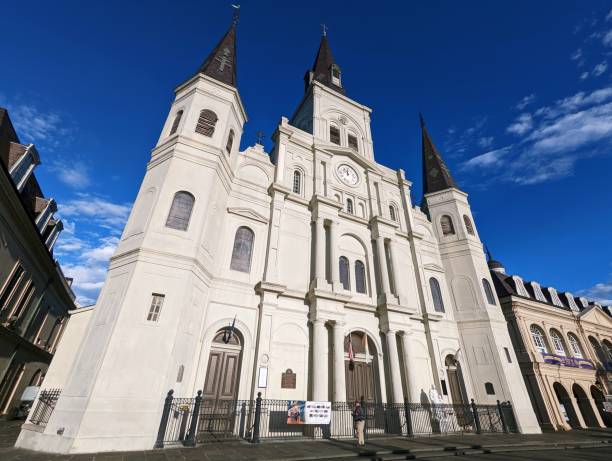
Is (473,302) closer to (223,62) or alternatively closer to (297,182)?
(297,182)

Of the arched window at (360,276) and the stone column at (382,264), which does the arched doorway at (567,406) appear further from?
the arched window at (360,276)

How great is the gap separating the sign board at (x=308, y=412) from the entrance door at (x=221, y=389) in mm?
2114

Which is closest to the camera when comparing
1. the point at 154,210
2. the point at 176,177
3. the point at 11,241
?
the point at 154,210

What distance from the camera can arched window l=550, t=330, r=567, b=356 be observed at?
24766mm

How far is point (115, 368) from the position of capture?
9.12 m

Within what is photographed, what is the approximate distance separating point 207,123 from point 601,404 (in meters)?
37.2

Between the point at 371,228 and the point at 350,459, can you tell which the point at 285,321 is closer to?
the point at 350,459

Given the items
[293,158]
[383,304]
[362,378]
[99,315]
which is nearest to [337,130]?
[293,158]

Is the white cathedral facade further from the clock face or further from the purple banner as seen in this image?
the purple banner

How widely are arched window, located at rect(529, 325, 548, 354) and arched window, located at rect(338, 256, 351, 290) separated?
56.3 ft

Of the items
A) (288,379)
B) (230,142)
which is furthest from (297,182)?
(288,379)

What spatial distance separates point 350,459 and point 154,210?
36.0ft

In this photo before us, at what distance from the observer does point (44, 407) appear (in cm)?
973

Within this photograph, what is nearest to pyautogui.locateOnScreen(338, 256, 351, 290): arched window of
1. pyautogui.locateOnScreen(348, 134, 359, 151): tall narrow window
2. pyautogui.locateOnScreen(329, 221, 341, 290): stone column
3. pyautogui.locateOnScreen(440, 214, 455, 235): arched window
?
pyautogui.locateOnScreen(329, 221, 341, 290): stone column
